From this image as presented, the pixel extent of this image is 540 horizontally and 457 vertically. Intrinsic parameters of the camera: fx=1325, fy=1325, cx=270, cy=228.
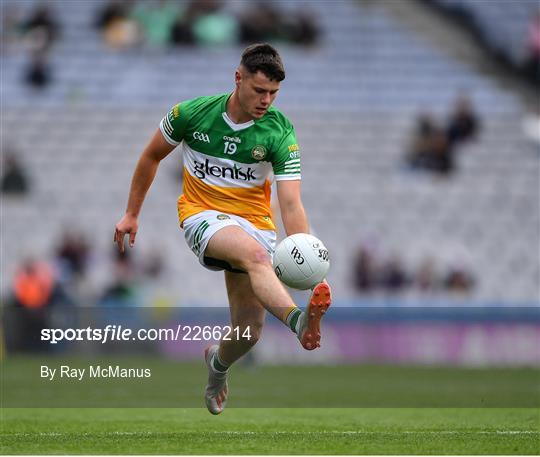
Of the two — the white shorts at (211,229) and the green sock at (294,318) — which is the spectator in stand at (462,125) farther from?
the green sock at (294,318)

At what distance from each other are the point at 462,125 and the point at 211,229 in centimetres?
1839

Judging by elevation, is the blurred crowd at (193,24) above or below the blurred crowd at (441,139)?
above

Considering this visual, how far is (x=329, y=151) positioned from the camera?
26891mm

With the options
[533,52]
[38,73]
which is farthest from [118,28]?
[533,52]

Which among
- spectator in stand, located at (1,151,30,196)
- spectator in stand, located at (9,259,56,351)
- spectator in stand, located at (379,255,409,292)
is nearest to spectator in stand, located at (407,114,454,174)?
spectator in stand, located at (379,255,409,292)

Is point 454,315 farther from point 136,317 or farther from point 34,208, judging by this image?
point 34,208

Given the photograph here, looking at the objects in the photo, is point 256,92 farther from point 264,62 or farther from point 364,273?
point 364,273

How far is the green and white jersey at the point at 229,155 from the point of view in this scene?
9.07 m

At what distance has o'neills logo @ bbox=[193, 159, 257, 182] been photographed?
9.18 meters

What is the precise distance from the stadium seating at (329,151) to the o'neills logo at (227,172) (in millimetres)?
13825

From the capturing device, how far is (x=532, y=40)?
28.6m

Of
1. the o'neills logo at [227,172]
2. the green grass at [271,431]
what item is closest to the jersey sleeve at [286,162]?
the o'neills logo at [227,172]

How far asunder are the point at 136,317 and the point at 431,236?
760 centimetres

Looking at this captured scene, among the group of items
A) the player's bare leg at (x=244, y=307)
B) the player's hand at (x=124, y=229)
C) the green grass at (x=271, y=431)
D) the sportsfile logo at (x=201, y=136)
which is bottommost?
the green grass at (x=271, y=431)
